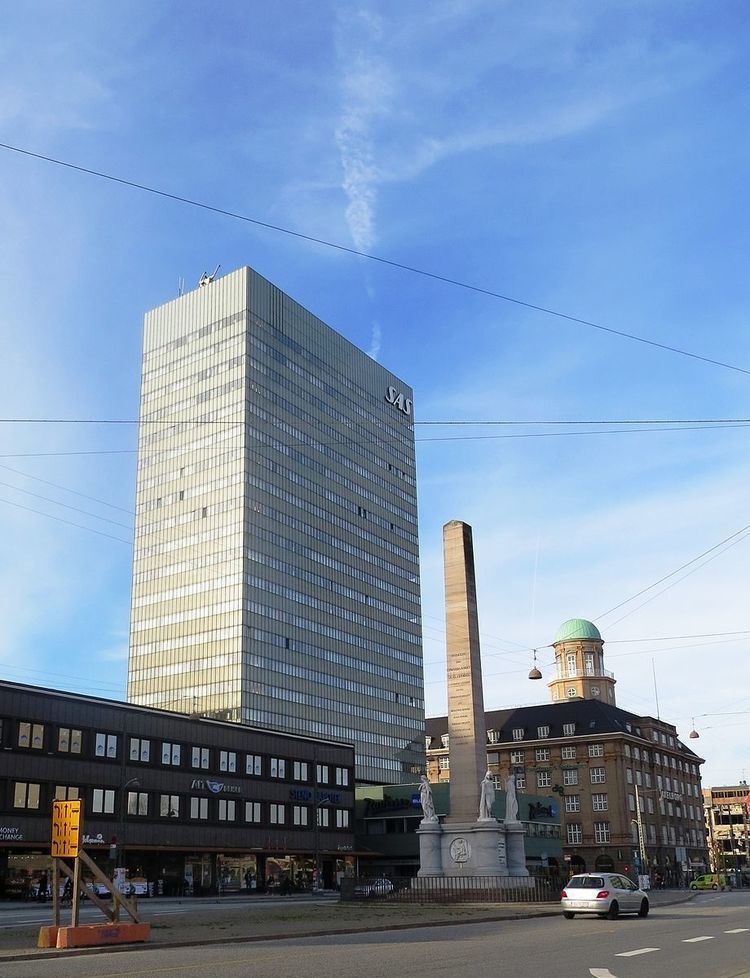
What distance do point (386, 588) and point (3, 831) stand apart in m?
95.6

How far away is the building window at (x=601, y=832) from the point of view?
116562 mm

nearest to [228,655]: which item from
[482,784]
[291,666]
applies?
[291,666]

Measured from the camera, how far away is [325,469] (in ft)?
472

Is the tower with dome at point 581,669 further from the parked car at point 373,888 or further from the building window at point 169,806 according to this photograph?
the parked car at point 373,888

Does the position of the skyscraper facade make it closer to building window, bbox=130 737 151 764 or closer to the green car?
building window, bbox=130 737 151 764

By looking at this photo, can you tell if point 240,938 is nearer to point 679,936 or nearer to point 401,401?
point 679,936

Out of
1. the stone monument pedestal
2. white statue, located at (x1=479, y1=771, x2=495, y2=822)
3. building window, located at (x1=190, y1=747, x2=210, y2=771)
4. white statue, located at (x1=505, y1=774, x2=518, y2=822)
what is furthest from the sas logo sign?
the stone monument pedestal

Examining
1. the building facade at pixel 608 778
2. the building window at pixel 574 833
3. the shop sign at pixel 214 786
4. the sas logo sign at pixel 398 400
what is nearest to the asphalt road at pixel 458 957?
the shop sign at pixel 214 786

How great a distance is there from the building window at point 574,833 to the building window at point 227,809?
52.6 meters

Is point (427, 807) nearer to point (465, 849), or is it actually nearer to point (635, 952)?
point (465, 849)

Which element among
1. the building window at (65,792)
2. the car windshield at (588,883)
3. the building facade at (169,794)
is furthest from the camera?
the building window at (65,792)

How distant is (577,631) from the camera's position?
157500 millimetres

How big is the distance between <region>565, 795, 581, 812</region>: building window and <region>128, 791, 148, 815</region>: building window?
212 ft

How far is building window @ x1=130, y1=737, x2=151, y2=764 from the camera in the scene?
243ft
